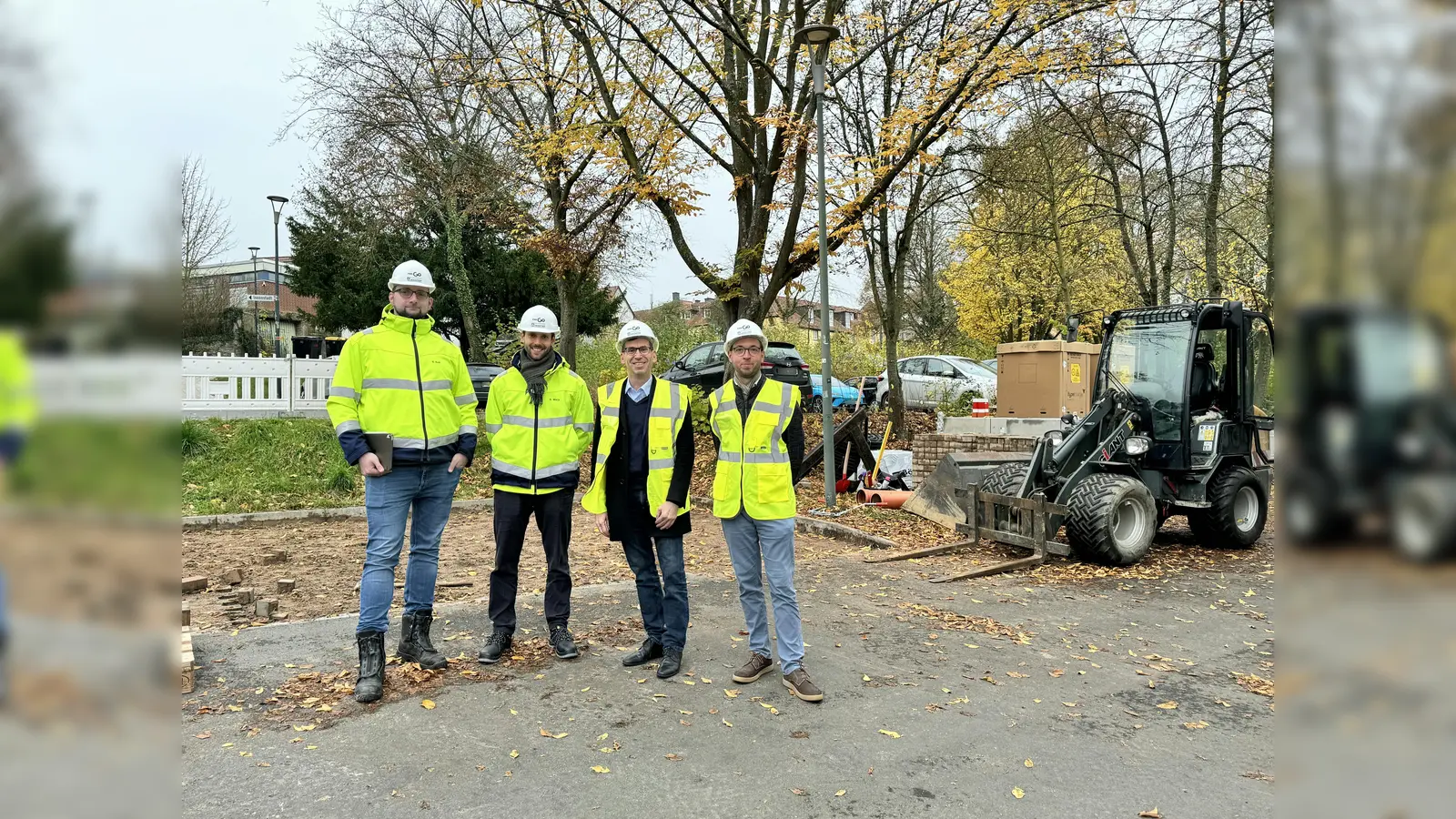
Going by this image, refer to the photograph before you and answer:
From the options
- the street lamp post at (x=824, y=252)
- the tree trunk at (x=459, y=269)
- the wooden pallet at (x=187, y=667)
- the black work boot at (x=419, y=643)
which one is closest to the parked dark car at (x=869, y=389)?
the street lamp post at (x=824, y=252)

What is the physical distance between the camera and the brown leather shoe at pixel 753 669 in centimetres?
456

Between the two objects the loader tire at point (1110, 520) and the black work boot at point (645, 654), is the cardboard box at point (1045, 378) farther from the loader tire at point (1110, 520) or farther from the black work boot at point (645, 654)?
the black work boot at point (645, 654)

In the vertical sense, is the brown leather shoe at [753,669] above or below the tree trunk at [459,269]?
below

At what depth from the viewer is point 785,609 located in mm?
4543

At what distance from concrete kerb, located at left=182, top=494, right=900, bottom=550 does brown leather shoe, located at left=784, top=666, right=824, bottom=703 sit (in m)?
4.21

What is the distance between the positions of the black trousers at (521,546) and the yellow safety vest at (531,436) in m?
0.08

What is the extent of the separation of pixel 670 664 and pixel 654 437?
4.14 feet

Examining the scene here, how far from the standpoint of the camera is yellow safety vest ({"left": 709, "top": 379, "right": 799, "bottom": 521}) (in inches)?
179

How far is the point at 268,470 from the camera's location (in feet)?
39.2

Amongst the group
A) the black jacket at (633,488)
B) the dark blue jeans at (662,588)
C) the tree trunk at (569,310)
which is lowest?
the dark blue jeans at (662,588)

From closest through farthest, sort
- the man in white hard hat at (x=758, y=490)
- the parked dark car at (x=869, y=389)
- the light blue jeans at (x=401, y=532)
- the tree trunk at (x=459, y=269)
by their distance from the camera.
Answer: the light blue jeans at (x=401, y=532) → the man in white hard hat at (x=758, y=490) → the parked dark car at (x=869, y=389) → the tree trunk at (x=459, y=269)
